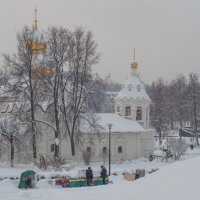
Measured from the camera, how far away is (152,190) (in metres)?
14.0

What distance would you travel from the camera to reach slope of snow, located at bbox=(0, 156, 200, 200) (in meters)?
12.9

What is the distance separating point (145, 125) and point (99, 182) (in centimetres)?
2038

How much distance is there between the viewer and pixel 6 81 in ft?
105

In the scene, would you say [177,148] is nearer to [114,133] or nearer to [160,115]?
[114,133]

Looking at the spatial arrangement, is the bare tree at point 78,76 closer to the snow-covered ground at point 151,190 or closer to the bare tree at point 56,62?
the bare tree at point 56,62

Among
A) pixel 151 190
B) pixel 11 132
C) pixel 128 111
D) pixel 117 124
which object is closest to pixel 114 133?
pixel 117 124

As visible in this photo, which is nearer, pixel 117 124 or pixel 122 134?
pixel 122 134

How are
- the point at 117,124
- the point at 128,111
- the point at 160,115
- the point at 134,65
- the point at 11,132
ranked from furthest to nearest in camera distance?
the point at 160,115 < the point at 134,65 < the point at 128,111 < the point at 117,124 < the point at 11,132

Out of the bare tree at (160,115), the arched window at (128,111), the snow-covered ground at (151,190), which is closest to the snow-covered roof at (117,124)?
the arched window at (128,111)

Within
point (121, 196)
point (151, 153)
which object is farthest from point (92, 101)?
point (121, 196)

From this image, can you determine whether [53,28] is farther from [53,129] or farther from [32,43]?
[53,129]

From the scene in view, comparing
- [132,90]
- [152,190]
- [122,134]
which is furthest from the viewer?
[132,90]

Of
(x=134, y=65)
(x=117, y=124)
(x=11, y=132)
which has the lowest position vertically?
(x=11, y=132)

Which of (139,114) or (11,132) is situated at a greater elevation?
(139,114)
